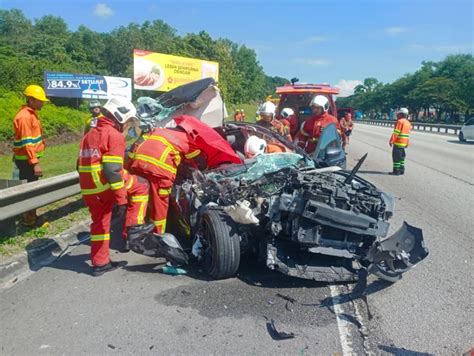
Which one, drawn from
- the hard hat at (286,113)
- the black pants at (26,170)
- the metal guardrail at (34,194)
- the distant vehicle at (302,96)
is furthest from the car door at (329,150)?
the hard hat at (286,113)

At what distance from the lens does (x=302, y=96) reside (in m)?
12.4

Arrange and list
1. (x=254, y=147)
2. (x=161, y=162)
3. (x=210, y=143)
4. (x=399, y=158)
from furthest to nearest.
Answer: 1. (x=399, y=158)
2. (x=254, y=147)
3. (x=210, y=143)
4. (x=161, y=162)

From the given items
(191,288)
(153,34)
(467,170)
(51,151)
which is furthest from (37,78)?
(153,34)

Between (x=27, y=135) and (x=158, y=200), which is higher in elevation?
(x=27, y=135)

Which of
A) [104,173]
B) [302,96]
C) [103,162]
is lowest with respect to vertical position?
[104,173]

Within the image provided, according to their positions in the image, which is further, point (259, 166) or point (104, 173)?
point (259, 166)

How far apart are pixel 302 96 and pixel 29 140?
7824 mm

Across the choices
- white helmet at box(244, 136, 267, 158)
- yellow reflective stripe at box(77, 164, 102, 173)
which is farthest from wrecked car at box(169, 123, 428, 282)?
yellow reflective stripe at box(77, 164, 102, 173)

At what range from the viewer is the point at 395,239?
457 centimetres

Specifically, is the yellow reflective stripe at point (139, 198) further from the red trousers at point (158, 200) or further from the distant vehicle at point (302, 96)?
the distant vehicle at point (302, 96)

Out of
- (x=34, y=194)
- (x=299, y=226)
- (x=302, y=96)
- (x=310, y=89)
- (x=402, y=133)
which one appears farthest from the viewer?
(x=402, y=133)

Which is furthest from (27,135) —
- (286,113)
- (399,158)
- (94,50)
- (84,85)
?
(94,50)

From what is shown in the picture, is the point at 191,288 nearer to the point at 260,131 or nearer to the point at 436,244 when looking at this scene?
the point at 260,131

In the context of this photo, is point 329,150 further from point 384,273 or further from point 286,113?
point 286,113
